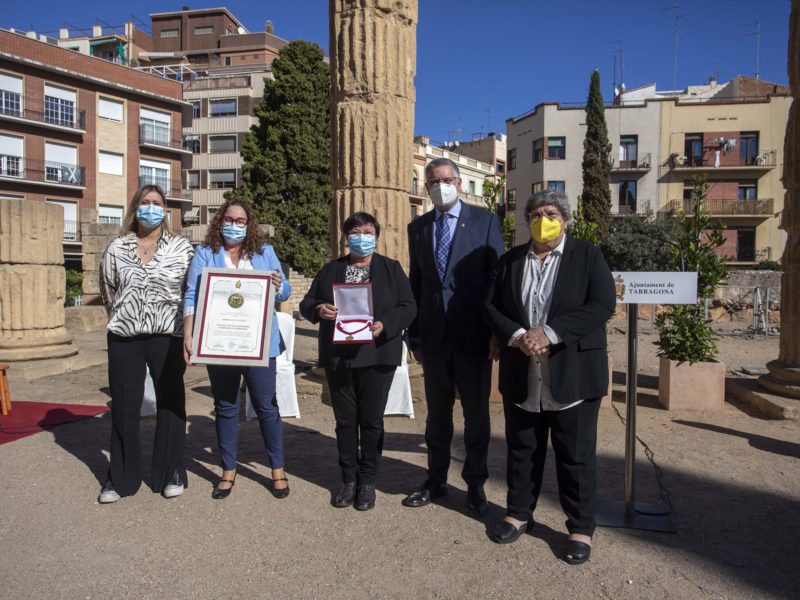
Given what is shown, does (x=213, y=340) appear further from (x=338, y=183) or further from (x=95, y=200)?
(x=95, y=200)

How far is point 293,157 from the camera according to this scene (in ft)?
100

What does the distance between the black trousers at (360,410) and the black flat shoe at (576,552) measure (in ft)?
4.20

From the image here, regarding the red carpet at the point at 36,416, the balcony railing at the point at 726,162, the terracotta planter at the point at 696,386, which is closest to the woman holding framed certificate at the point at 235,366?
the red carpet at the point at 36,416

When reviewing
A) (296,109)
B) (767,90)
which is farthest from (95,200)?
(767,90)

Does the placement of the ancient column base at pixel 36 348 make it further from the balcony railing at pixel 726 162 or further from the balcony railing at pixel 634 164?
the balcony railing at pixel 726 162

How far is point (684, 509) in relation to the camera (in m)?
3.90

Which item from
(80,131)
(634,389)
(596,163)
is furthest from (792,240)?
(80,131)

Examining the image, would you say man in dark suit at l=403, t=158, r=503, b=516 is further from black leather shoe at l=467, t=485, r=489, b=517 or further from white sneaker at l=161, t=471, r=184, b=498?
white sneaker at l=161, t=471, r=184, b=498

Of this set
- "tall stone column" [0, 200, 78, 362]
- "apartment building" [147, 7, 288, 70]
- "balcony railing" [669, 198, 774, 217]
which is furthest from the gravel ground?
"apartment building" [147, 7, 288, 70]

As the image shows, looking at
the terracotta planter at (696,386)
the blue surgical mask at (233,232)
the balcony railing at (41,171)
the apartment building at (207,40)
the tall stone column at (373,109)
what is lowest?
the terracotta planter at (696,386)

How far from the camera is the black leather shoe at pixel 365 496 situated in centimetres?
387

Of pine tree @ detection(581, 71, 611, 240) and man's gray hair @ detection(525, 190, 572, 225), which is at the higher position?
pine tree @ detection(581, 71, 611, 240)

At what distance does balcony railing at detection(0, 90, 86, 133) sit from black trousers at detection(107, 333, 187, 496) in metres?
33.0

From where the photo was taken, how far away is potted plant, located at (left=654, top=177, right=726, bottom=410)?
6590 mm
